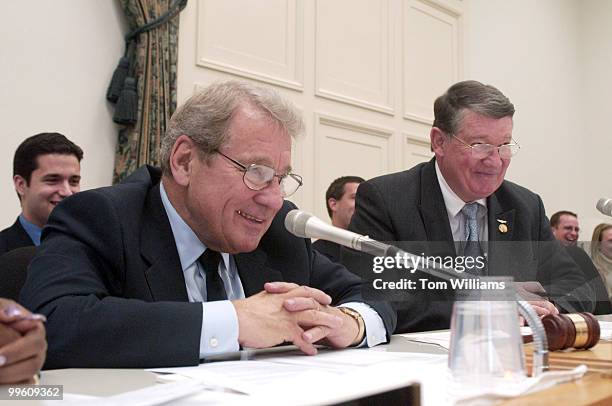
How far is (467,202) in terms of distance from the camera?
248 cm

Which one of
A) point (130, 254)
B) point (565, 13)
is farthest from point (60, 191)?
point (565, 13)

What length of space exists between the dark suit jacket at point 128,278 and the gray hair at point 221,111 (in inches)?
7.0

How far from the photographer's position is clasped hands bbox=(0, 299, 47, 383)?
923mm

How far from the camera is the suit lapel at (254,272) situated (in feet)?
5.39

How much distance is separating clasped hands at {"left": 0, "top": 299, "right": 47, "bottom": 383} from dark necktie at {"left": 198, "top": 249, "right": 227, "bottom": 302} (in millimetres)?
616

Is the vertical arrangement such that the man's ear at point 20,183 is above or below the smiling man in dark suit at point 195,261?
above

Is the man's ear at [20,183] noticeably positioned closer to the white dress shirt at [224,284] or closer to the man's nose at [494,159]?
the white dress shirt at [224,284]

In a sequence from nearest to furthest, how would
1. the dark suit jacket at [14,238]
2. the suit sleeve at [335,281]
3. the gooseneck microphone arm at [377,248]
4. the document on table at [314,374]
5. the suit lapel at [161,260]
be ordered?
the document on table at [314,374] < the gooseneck microphone arm at [377,248] < the suit lapel at [161,260] < the suit sleeve at [335,281] < the dark suit jacket at [14,238]

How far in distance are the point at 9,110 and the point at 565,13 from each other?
5.90 meters

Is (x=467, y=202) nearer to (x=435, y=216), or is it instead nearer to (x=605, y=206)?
(x=435, y=216)

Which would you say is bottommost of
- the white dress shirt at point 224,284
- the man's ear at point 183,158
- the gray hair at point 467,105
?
the white dress shirt at point 224,284

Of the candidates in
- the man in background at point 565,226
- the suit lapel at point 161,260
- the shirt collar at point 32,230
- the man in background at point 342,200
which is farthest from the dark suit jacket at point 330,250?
the man in background at point 565,226

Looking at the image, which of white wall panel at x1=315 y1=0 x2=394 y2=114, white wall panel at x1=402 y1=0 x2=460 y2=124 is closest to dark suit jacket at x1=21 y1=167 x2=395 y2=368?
white wall panel at x1=315 y1=0 x2=394 y2=114

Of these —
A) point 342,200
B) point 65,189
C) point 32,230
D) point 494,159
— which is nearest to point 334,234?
point 494,159
